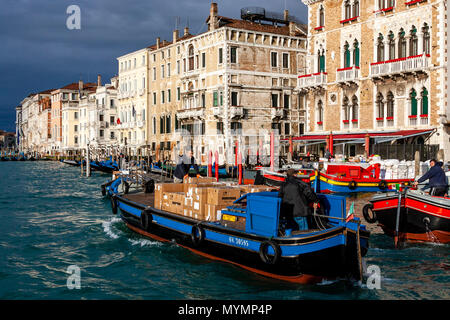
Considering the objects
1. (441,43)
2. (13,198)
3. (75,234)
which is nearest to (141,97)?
(13,198)

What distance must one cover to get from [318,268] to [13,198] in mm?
17247

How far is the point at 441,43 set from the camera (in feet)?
73.5

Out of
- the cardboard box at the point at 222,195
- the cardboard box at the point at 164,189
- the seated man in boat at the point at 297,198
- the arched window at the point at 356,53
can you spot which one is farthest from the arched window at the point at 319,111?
the seated man in boat at the point at 297,198

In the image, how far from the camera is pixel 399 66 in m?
23.8

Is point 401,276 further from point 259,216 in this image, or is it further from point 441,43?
point 441,43

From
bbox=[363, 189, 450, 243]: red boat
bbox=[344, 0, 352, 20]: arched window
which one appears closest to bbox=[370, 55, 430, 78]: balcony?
bbox=[344, 0, 352, 20]: arched window

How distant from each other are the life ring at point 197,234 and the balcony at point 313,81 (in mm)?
20261

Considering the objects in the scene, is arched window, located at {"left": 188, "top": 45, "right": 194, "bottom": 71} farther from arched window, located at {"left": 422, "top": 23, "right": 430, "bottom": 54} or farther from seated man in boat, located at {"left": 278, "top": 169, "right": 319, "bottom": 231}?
seated man in boat, located at {"left": 278, "top": 169, "right": 319, "bottom": 231}

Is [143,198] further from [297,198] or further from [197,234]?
[297,198]

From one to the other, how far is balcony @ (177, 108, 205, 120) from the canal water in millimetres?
24696

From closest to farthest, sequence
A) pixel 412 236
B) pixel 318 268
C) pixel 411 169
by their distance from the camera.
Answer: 1. pixel 318 268
2. pixel 412 236
3. pixel 411 169

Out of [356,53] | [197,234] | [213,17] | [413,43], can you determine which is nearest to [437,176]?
[197,234]

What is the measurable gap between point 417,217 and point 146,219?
587 cm

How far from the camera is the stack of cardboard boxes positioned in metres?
9.97
